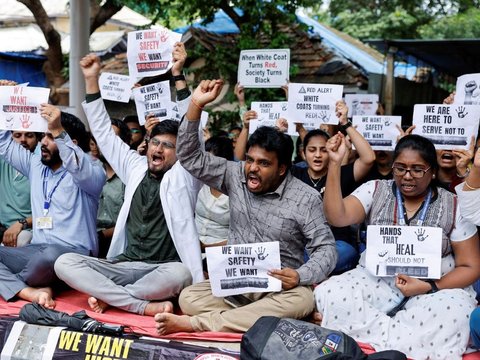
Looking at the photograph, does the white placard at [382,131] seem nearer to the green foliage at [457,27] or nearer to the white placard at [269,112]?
the white placard at [269,112]

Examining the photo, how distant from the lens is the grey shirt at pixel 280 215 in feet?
15.3

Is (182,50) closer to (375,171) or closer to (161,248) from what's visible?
(161,248)

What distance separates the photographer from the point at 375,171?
616cm

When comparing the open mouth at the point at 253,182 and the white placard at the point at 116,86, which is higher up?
the white placard at the point at 116,86

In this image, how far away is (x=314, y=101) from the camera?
6.40 m

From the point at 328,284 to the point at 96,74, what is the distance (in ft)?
8.27

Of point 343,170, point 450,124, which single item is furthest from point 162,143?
point 450,124

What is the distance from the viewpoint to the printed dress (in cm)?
410

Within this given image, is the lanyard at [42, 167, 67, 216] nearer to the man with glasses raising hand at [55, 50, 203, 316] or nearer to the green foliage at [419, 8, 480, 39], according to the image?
the man with glasses raising hand at [55, 50, 203, 316]

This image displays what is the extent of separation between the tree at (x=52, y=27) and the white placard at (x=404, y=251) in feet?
24.5

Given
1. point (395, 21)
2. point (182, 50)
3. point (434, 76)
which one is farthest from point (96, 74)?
point (395, 21)

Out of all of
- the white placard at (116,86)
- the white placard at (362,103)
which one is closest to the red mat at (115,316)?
the white placard at (116,86)

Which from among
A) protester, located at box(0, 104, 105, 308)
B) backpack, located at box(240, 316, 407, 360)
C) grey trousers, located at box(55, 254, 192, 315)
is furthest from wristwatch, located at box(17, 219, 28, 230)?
backpack, located at box(240, 316, 407, 360)

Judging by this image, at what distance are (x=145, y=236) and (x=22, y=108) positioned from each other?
148cm
